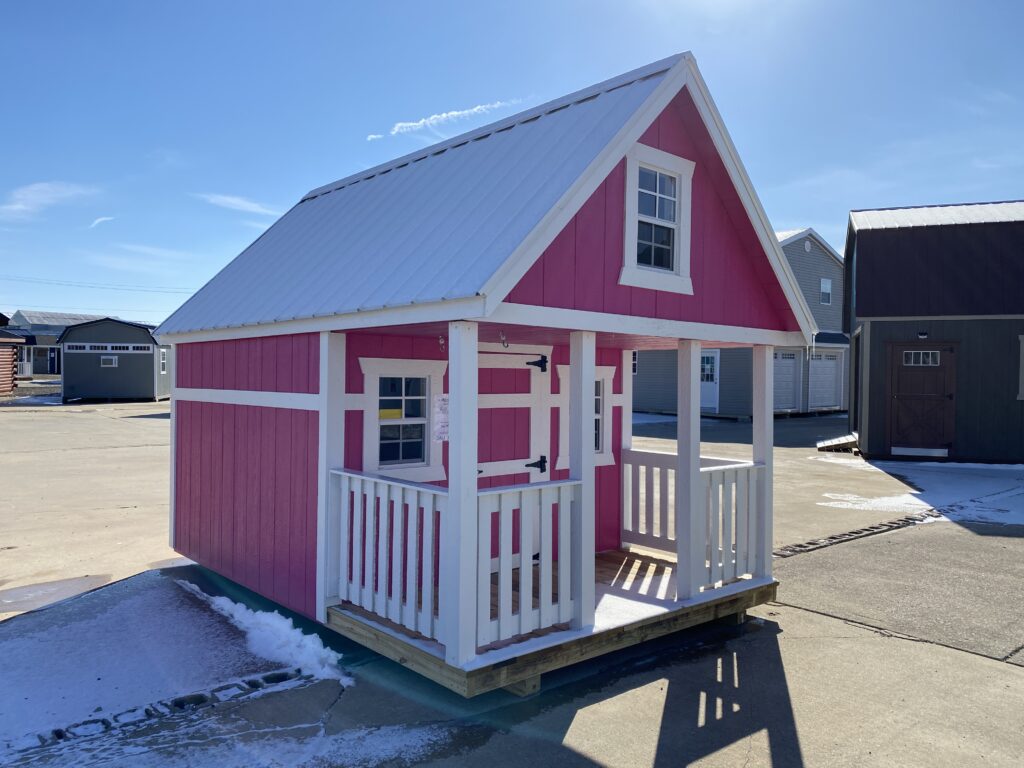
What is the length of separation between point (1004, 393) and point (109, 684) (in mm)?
18613

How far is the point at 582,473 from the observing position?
520 centimetres

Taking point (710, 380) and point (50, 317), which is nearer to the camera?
point (710, 380)

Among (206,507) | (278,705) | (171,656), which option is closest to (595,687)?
(278,705)

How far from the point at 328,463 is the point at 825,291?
101 feet

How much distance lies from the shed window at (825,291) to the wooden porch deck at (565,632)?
28308 millimetres

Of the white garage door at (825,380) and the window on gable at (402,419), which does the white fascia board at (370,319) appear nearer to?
the window on gable at (402,419)

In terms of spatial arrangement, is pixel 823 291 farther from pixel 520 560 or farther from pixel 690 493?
pixel 520 560

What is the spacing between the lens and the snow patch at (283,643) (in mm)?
5355

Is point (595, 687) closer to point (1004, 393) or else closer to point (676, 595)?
point (676, 595)

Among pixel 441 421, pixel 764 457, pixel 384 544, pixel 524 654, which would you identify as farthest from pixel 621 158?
pixel 524 654

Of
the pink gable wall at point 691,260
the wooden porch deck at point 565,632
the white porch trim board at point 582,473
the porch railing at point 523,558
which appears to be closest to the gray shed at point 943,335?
the pink gable wall at point 691,260

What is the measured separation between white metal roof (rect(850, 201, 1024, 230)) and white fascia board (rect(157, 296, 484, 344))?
53.0 ft

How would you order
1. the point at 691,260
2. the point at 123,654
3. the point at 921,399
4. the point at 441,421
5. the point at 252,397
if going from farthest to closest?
the point at 921,399 → the point at 252,397 → the point at 691,260 → the point at 441,421 → the point at 123,654

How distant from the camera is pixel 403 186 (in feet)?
23.4
